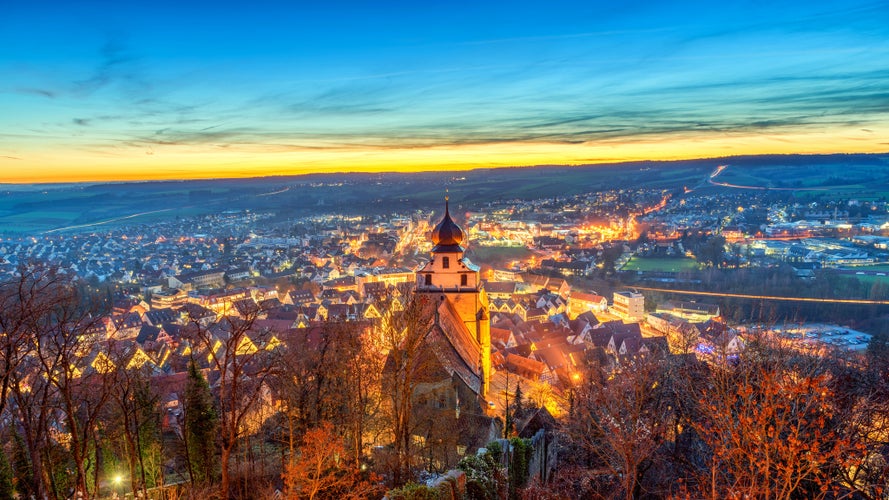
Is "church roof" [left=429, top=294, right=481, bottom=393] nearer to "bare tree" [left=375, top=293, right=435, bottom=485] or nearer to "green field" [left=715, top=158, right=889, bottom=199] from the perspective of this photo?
"bare tree" [left=375, top=293, right=435, bottom=485]

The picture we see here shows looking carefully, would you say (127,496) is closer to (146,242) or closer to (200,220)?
(146,242)

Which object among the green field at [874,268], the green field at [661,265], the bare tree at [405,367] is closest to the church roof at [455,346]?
the bare tree at [405,367]

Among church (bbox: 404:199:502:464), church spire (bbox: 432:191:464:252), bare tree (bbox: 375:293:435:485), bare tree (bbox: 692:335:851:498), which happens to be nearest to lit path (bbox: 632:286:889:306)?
church (bbox: 404:199:502:464)

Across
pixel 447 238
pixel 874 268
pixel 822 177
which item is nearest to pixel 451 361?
pixel 447 238

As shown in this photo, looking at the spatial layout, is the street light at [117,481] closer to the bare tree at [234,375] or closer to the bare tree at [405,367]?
the bare tree at [234,375]

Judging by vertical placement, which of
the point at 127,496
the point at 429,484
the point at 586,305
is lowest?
the point at 586,305

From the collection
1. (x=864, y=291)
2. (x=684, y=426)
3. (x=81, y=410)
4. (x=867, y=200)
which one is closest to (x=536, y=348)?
(x=684, y=426)

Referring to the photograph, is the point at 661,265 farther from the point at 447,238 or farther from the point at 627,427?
the point at 627,427
